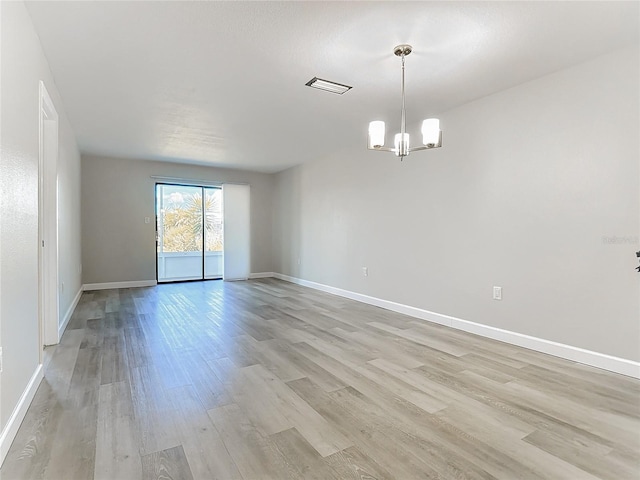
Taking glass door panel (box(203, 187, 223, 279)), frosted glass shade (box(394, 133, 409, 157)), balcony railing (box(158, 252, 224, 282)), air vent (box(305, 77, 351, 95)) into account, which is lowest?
balcony railing (box(158, 252, 224, 282))

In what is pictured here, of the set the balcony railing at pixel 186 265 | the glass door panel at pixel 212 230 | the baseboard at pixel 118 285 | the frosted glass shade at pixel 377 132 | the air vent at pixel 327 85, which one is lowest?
the baseboard at pixel 118 285

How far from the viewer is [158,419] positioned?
1871mm

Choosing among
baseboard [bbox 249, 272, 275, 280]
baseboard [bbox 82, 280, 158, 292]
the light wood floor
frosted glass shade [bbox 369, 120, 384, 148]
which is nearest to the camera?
the light wood floor

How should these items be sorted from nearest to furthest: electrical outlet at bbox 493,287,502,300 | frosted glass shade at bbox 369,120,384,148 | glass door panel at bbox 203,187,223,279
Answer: frosted glass shade at bbox 369,120,384,148 → electrical outlet at bbox 493,287,502,300 → glass door panel at bbox 203,187,223,279

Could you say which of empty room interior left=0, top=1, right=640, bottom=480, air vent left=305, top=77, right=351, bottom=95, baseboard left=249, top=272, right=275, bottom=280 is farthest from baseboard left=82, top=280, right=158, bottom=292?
air vent left=305, top=77, right=351, bottom=95

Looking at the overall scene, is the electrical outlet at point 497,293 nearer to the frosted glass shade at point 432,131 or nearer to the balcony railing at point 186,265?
the frosted glass shade at point 432,131

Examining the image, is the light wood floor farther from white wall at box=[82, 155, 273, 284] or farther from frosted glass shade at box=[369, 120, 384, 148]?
white wall at box=[82, 155, 273, 284]

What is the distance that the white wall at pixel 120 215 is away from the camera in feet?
19.8

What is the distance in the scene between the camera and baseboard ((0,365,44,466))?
153 cm

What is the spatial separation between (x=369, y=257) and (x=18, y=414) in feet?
13.0

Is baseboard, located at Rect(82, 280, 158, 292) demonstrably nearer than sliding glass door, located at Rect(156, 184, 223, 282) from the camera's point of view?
Yes

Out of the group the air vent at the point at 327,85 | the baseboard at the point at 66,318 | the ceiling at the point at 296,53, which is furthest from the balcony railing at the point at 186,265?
the air vent at the point at 327,85

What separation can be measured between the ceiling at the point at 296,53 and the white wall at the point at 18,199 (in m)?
0.32

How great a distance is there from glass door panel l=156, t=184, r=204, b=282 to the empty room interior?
6.98 feet
